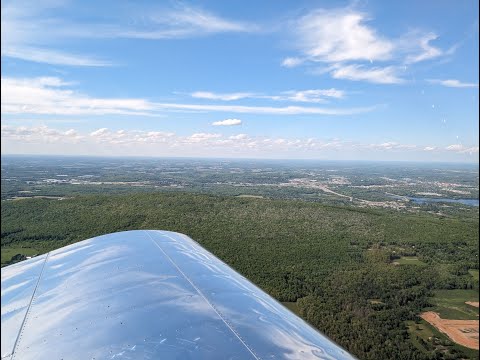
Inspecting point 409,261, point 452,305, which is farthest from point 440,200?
point 452,305

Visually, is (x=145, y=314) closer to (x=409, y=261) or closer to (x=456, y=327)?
(x=456, y=327)

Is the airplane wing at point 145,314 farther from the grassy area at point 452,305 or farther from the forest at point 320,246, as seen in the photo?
the grassy area at point 452,305

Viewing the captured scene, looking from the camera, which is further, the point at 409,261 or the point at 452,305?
the point at 409,261

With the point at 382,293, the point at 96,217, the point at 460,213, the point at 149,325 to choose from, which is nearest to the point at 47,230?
the point at 96,217

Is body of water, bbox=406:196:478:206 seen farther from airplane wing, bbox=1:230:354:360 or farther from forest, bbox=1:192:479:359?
airplane wing, bbox=1:230:354:360

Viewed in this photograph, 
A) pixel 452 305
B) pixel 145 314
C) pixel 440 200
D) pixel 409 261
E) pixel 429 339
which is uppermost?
pixel 145 314

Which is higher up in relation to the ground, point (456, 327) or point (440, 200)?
point (440, 200)

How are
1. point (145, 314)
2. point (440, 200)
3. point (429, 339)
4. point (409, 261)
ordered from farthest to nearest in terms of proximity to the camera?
point (440, 200)
point (409, 261)
point (429, 339)
point (145, 314)
